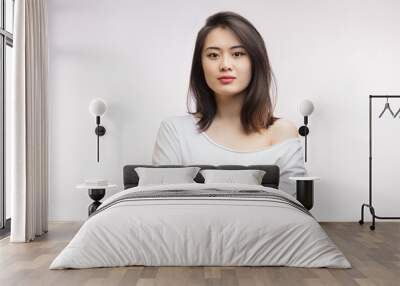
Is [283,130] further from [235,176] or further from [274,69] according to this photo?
[235,176]

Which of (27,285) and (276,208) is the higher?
(276,208)

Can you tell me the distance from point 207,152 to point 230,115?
1.67 feet

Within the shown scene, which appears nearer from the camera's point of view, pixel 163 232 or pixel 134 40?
pixel 163 232

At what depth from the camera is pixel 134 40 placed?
23.1 ft

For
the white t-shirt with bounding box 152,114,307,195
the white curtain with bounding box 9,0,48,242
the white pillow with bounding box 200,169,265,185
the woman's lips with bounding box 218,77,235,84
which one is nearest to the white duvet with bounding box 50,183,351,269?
the white curtain with bounding box 9,0,48,242

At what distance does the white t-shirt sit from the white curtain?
142 cm

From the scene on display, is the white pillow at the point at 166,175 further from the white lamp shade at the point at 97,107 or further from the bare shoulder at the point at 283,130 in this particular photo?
the bare shoulder at the point at 283,130

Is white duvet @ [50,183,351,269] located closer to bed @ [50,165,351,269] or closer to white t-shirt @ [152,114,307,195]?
bed @ [50,165,351,269]

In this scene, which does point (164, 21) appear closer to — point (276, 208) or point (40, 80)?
point (40, 80)

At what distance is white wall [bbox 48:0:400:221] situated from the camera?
23.0 ft

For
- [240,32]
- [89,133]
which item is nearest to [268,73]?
[240,32]

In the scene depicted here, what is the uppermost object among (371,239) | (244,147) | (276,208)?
(244,147)

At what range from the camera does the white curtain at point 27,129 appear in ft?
18.9

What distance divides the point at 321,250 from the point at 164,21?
3.68 metres
